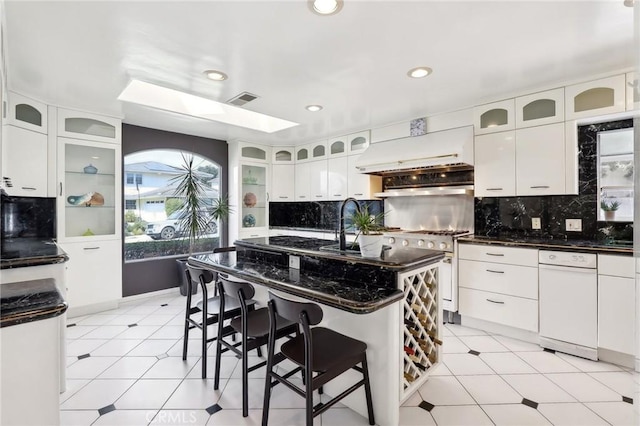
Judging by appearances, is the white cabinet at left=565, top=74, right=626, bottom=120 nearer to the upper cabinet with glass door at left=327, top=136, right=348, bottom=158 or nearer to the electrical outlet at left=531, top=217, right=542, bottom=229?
the electrical outlet at left=531, top=217, right=542, bottom=229

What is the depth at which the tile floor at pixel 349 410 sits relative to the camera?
1.91 meters

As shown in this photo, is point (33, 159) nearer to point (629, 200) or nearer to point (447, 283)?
point (447, 283)

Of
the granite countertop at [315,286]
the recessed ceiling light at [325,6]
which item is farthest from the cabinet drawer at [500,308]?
the recessed ceiling light at [325,6]

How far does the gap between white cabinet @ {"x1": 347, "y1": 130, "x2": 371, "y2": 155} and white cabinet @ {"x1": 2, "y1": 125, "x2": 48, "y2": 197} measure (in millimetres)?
3801

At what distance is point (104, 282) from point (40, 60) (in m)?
2.54

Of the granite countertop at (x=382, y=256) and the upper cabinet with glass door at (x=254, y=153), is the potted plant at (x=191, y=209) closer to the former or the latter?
the upper cabinet with glass door at (x=254, y=153)

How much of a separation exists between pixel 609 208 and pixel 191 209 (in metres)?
4.94

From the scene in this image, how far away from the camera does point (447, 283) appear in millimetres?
3408

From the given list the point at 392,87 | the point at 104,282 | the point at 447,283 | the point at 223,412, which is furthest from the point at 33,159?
the point at 447,283

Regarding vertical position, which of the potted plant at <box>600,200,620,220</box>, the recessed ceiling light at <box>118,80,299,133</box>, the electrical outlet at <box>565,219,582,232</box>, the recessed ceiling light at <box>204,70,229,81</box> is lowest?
the electrical outlet at <box>565,219,582,232</box>

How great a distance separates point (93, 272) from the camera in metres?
3.65

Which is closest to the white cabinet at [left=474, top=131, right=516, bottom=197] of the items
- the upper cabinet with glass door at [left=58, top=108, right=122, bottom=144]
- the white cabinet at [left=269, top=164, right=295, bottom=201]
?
the white cabinet at [left=269, top=164, right=295, bottom=201]

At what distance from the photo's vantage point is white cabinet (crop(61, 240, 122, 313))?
350cm

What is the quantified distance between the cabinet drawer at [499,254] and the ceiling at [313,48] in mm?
1619
